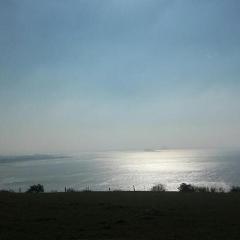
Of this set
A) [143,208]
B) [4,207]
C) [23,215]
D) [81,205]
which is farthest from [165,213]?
[4,207]

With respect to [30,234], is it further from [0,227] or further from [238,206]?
[238,206]

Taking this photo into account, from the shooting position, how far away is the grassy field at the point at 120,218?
14.5 metres

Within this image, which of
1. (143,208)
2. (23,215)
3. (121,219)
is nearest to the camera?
(121,219)

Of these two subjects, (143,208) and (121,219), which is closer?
(121,219)

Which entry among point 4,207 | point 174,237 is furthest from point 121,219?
point 4,207

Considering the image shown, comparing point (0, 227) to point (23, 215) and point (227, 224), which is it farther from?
point (227, 224)

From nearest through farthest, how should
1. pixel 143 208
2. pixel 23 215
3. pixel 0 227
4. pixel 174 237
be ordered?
pixel 174 237
pixel 0 227
pixel 23 215
pixel 143 208

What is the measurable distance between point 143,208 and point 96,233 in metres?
6.42

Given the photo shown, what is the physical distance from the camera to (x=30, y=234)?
47.1ft

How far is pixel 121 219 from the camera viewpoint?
1739 cm

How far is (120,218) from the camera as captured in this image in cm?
1769

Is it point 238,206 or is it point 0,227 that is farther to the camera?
point 238,206

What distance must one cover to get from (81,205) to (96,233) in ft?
24.5

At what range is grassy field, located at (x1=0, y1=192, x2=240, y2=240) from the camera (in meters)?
14.5
